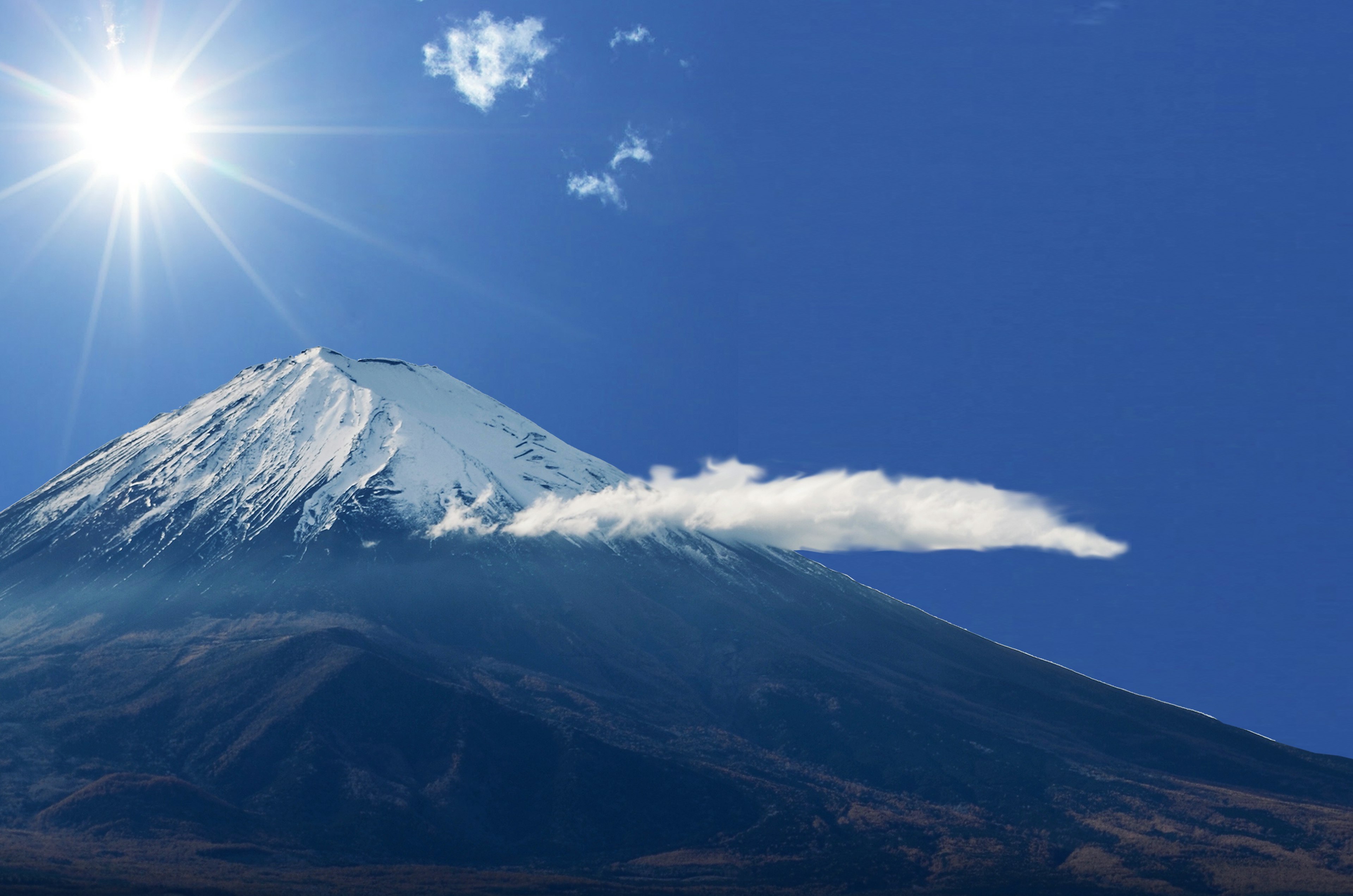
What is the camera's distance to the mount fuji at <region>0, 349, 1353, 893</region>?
84.6 metres

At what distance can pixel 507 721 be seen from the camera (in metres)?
104

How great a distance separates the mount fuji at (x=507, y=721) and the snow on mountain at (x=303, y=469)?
733 mm

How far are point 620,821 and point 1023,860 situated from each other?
107 ft

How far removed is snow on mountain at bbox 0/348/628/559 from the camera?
14950 cm

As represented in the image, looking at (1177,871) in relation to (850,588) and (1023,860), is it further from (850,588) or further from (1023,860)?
(850,588)

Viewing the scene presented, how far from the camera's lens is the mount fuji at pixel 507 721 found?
84.6m

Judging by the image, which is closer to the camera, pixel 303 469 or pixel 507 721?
pixel 507 721

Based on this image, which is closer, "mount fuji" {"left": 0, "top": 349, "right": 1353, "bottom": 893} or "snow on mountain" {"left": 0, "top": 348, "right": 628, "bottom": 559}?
"mount fuji" {"left": 0, "top": 349, "right": 1353, "bottom": 893}

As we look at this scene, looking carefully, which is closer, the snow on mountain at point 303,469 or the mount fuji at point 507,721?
the mount fuji at point 507,721

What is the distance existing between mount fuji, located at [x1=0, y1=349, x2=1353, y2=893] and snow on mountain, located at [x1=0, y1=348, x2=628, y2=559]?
73cm

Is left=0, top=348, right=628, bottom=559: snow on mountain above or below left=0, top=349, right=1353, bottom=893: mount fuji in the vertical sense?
above

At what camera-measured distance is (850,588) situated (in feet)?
563

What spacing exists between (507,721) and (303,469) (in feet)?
237

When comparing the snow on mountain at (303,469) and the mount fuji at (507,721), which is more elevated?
the snow on mountain at (303,469)
